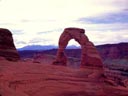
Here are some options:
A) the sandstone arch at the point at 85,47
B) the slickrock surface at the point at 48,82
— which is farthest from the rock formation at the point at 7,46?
the sandstone arch at the point at 85,47

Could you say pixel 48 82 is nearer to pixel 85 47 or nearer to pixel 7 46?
pixel 7 46

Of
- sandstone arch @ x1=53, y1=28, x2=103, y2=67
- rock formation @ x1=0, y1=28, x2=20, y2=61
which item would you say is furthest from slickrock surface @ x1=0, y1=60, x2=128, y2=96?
rock formation @ x1=0, y1=28, x2=20, y2=61

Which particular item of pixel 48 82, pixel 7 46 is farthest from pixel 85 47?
pixel 48 82

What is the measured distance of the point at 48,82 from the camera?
24.2 metres

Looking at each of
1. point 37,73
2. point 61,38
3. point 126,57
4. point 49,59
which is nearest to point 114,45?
point 126,57

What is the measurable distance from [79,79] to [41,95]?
19.4 ft

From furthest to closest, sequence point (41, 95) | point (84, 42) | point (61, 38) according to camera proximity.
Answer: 1. point (61, 38)
2. point (84, 42)
3. point (41, 95)

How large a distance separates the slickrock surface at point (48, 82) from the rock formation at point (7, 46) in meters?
5.39

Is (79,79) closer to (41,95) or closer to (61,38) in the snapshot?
(41,95)

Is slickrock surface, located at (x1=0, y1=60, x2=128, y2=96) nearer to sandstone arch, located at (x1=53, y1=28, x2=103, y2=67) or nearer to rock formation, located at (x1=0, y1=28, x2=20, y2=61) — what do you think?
sandstone arch, located at (x1=53, y1=28, x2=103, y2=67)

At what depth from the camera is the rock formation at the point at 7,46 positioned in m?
33.5

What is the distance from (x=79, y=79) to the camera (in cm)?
2691

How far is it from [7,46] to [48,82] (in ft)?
38.7

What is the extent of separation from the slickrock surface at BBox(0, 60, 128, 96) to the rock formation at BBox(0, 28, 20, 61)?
5390 mm
